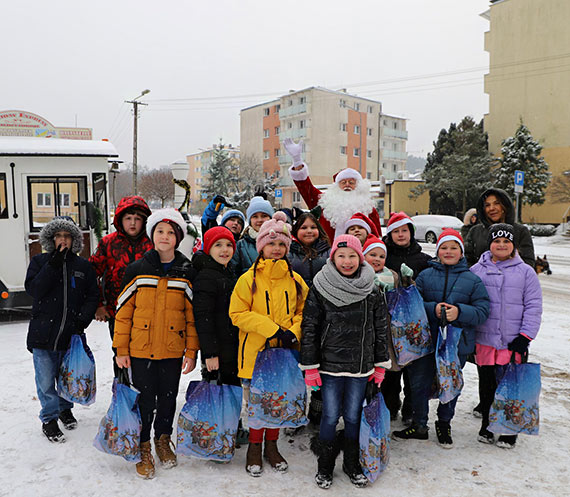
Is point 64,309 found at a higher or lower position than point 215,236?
lower

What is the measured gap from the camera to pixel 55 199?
731cm

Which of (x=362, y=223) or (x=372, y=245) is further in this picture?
(x=362, y=223)

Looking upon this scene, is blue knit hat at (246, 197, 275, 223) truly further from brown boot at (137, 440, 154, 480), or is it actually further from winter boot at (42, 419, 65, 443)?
winter boot at (42, 419, 65, 443)

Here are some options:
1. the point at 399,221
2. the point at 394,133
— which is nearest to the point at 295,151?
the point at 399,221

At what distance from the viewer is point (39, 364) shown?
354cm

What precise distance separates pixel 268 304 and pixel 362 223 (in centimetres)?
114

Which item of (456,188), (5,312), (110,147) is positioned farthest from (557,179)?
(5,312)

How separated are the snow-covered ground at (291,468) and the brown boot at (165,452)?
0.07 m

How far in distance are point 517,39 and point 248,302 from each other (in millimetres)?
35769

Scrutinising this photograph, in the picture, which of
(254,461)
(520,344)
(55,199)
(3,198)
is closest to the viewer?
(254,461)

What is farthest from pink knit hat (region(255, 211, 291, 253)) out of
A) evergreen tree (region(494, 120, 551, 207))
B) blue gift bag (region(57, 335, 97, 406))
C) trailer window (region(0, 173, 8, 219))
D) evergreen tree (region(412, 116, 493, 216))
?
evergreen tree (region(412, 116, 493, 216))

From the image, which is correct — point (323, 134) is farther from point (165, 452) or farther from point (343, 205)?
point (165, 452)

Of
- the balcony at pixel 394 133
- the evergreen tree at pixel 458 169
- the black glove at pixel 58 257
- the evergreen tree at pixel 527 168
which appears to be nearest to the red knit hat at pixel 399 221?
the black glove at pixel 58 257

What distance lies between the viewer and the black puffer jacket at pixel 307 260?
3.60 m
